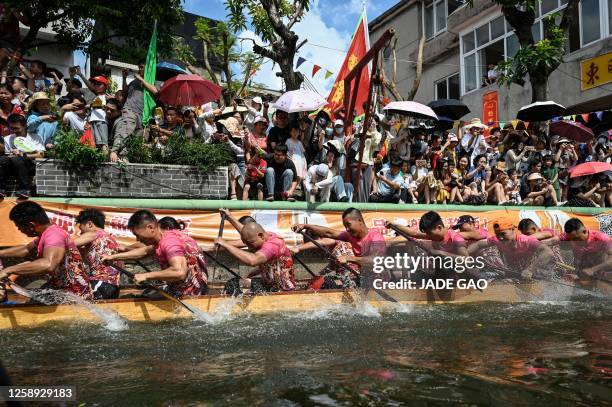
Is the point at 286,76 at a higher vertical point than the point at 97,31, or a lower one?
lower

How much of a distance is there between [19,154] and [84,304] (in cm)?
330

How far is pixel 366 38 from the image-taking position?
12125 millimetres

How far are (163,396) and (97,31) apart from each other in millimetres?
12556

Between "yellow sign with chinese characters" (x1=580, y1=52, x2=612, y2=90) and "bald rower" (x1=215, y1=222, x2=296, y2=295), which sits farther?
"yellow sign with chinese characters" (x1=580, y1=52, x2=612, y2=90)

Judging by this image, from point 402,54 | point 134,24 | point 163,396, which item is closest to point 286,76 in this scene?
point 134,24

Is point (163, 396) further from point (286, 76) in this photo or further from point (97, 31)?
point (97, 31)

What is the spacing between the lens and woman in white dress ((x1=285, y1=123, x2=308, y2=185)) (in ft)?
32.4

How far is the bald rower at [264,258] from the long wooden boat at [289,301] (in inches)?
12.7

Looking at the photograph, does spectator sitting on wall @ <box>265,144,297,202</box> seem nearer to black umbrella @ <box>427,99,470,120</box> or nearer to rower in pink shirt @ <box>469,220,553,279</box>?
rower in pink shirt @ <box>469,220,553,279</box>

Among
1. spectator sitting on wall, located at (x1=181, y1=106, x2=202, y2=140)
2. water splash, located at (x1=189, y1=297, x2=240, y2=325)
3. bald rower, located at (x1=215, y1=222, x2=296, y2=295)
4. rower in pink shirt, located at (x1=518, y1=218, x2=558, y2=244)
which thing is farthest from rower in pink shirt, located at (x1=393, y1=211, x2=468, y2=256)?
spectator sitting on wall, located at (x1=181, y1=106, x2=202, y2=140)

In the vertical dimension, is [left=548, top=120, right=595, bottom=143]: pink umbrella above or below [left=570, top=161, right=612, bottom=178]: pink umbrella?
above

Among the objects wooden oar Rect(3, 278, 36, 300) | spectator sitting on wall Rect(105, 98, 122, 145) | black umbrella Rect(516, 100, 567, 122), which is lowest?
wooden oar Rect(3, 278, 36, 300)

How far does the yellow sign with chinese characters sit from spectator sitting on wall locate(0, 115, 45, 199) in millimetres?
15061

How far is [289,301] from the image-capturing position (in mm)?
6906
